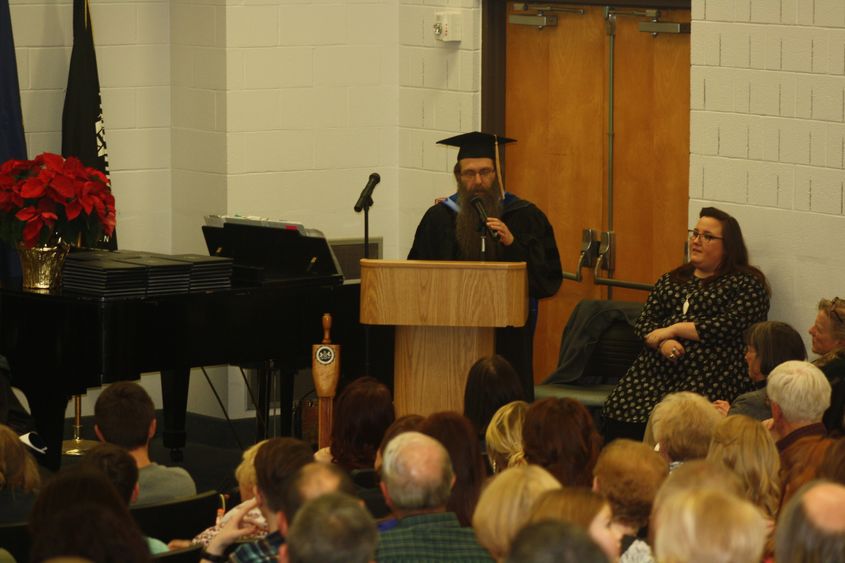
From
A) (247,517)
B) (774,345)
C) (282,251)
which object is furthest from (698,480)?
(282,251)

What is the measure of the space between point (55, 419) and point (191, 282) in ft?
2.58

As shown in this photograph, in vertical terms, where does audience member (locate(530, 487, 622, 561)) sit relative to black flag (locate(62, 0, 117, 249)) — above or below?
below

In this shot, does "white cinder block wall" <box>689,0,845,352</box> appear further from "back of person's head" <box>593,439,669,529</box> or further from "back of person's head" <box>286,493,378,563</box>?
"back of person's head" <box>286,493,378,563</box>

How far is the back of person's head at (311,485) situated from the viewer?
12.1 ft

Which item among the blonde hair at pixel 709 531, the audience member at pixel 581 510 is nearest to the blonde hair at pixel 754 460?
the audience member at pixel 581 510

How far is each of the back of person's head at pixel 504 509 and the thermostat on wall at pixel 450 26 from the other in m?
5.16

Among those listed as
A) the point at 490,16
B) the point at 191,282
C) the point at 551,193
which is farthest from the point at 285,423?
the point at 490,16

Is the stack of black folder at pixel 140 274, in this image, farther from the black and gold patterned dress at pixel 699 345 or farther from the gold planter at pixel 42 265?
the black and gold patterned dress at pixel 699 345

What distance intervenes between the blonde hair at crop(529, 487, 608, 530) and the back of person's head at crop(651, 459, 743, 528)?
248 mm

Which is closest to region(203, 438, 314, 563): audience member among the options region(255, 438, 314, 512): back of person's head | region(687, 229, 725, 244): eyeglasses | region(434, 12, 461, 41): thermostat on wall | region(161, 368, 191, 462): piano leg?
region(255, 438, 314, 512): back of person's head

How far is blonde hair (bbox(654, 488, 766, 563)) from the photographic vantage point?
3.11m

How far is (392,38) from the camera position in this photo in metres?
8.91

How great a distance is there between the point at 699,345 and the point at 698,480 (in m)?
3.08

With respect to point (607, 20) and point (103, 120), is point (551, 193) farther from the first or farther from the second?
point (103, 120)
